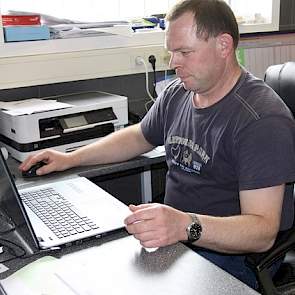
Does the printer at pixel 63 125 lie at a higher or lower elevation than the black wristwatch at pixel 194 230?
higher

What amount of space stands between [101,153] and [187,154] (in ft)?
1.32

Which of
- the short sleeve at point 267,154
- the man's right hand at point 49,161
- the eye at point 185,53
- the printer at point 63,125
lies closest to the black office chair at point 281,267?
the short sleeve at point 267,154

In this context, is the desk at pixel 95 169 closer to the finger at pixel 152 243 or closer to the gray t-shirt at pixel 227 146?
the gray t-shirt at pixel 227 146

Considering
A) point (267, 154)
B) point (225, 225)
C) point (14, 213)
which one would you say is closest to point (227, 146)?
point (267, 154)

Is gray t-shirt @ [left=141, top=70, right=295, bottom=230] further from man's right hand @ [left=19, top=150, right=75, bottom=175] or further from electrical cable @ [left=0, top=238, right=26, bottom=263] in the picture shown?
electrical cable @ [left=0, top=238, right=26, bottom=263]

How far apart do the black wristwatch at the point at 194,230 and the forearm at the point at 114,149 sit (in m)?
0.71

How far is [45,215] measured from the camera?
141 centimetres

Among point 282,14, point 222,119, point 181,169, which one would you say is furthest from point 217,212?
point 282,14

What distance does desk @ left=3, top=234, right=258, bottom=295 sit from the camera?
1056 mm

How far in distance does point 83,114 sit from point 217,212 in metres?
0.75

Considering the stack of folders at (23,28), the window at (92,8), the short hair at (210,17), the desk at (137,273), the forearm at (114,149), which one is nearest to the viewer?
the desk at (137,273)

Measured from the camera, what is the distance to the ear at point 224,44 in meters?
1.51

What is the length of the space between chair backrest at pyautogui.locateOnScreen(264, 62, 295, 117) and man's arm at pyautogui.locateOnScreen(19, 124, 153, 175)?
1.75 ft

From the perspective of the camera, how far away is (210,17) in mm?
1512
